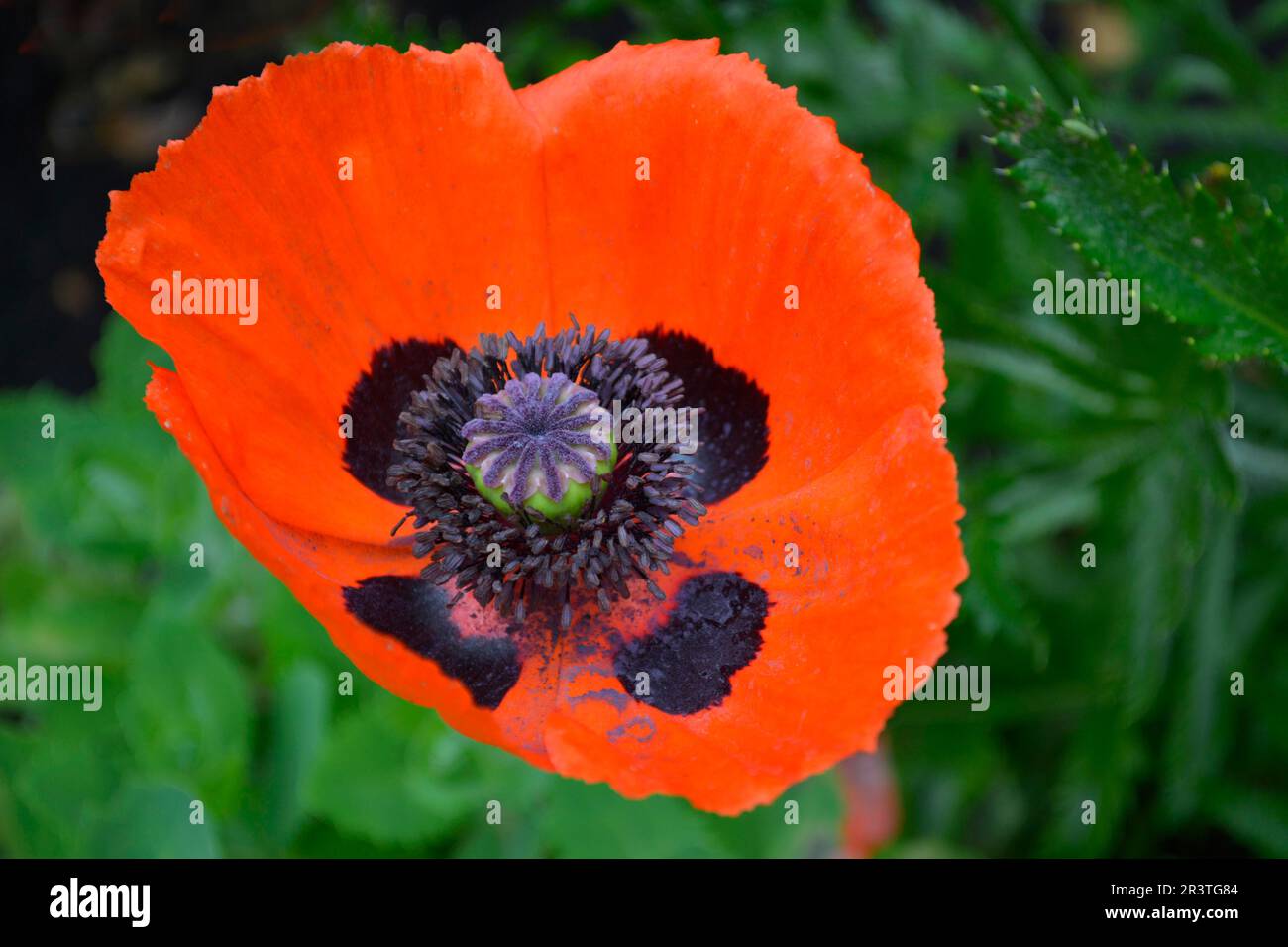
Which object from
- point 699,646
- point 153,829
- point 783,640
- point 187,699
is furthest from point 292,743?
point 783,640

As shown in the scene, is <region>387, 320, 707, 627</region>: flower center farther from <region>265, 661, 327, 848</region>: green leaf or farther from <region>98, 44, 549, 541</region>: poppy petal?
<region>265, 661, 327, 848</region>: green leaf

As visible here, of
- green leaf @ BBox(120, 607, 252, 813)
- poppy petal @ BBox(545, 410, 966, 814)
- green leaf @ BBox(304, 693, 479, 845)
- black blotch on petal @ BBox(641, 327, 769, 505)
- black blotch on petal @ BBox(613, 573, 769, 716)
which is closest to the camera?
poppy petal @ BBox(545, 410, 966, 814)

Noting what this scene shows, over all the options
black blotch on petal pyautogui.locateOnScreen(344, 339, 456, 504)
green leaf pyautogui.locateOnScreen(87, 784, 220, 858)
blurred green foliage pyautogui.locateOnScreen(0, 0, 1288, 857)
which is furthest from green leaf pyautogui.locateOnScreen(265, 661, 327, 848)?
black blotch on petal pyautogui.locateOnScreen(344, 339, 456, 504)

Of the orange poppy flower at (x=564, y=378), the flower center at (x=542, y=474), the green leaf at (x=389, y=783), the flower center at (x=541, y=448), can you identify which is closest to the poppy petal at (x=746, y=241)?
the orange poppy flower at (x=564, y=378)

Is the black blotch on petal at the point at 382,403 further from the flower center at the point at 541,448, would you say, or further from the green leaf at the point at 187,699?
the green leaf at the point at 187,699

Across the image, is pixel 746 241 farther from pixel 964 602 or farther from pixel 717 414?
pixel 964 602

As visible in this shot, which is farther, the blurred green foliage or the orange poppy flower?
the blurred green foliage
